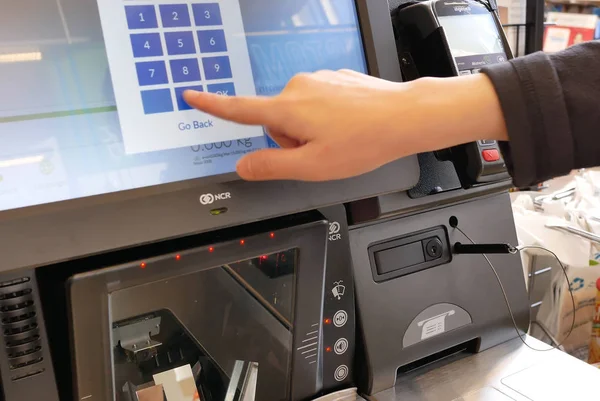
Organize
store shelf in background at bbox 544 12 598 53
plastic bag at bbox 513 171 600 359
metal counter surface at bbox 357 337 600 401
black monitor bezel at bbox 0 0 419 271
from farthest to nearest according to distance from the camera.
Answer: store shelf in background at bbox 544 12 598 53, plastic bag at bbox 513 171 600 359, metal counter surface at bbox 357 337 600 401, black monitor bezel at bbox 0 0 419 271

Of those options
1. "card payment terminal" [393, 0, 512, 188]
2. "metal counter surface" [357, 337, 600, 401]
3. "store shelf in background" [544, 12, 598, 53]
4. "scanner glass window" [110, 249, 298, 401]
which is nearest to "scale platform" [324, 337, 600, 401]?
"metal counter surface" [357, 337, 600, 401]

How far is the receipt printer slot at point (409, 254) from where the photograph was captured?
2.23ft

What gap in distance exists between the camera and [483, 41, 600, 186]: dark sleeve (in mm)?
477

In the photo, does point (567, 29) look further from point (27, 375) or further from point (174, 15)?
point (27, 375)

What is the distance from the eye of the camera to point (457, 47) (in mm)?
669

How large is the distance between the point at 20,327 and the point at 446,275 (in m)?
0.50

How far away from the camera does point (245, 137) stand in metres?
0.54

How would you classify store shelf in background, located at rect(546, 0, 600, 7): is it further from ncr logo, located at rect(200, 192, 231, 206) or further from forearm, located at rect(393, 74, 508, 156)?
ncr logo, located at rect(200, 192, 231, 206)

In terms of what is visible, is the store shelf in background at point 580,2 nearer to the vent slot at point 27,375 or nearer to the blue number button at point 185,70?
the blue number button at point 185,70

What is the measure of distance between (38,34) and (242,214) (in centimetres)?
23

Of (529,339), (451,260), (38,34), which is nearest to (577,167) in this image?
(451,260)

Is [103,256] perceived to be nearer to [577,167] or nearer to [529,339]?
[577,167]

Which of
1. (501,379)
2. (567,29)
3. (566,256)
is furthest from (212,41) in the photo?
(567,29)

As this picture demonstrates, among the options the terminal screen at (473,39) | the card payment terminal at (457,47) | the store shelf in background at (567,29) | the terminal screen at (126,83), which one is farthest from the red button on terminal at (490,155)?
the store shelf in background at (567,29)
